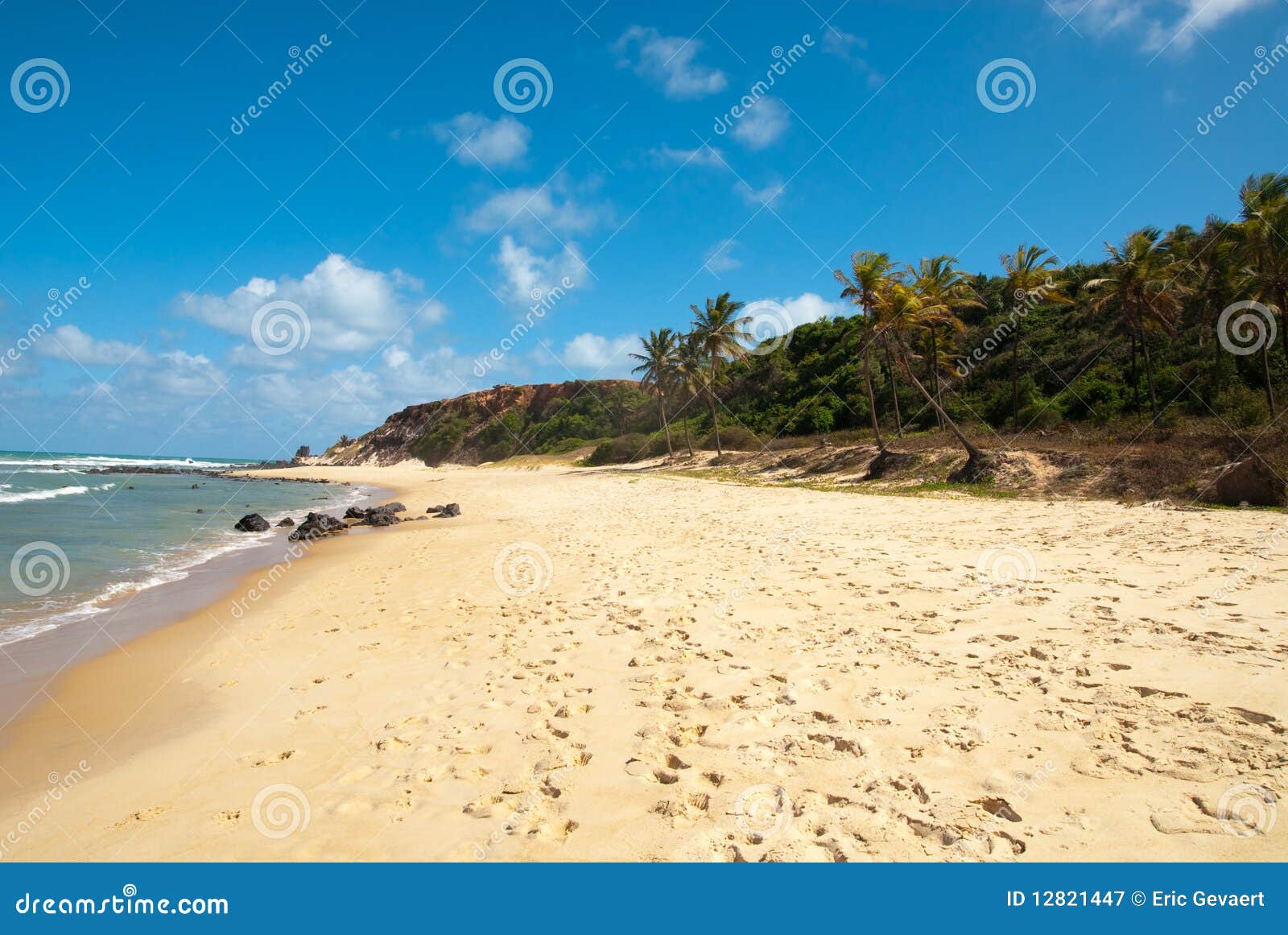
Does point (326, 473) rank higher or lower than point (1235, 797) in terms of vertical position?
higher

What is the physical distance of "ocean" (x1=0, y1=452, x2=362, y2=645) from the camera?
848cm

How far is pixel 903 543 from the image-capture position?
8.99m

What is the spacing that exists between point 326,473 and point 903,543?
67060 millimetres

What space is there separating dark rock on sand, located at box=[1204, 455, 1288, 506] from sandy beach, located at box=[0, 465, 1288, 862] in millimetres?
3852

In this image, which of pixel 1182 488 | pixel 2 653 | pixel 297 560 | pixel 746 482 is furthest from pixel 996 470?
pixel 2 653

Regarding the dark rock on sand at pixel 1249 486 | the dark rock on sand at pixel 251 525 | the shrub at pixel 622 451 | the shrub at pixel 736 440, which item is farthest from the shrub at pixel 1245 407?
the shrub at pixel 622 451

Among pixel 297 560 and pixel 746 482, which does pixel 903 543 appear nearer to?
pixel 297 560

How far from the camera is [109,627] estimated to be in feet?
24.8

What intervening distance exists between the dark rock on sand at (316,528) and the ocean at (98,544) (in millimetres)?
917

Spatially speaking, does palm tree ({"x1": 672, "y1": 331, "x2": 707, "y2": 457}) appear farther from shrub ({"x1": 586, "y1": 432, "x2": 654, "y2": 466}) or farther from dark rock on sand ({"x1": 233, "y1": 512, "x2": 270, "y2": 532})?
dark rock on sand ({"x1": 233, "y1": 512, "x2": 270, "y2": 532})

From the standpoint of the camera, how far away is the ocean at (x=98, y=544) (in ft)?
A: 27.8

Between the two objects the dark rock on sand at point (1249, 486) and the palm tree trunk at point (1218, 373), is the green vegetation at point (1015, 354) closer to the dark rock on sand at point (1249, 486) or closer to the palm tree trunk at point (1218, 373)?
the palm tree trunk at point (1218, 373)

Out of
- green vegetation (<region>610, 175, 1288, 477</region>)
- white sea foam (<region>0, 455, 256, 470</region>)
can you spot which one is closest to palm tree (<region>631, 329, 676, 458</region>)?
green vegetation (<region>610, 175, 1288, 477</region>)

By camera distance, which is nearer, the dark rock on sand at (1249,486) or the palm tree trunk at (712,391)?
the dark rock on sand at (1249,486)
